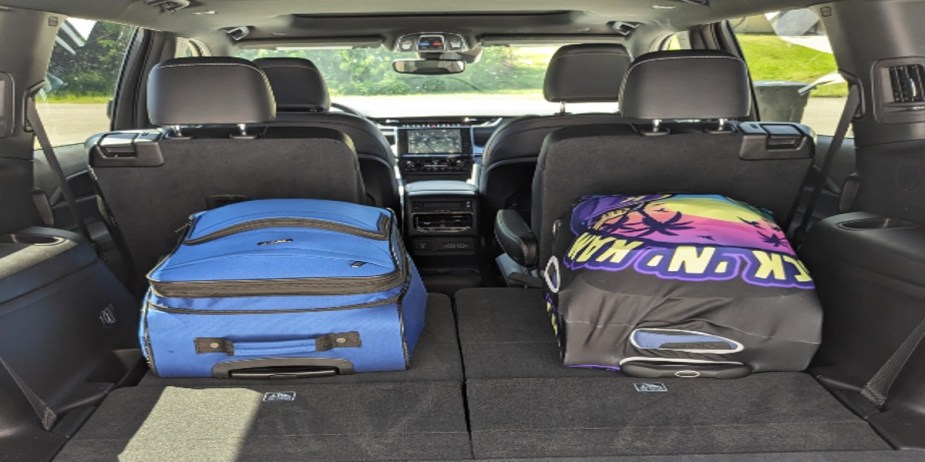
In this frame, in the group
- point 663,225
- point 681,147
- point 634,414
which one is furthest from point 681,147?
point 634,414

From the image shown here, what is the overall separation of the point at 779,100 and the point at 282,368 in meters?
2.70

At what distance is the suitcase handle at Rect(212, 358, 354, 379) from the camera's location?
1.54m

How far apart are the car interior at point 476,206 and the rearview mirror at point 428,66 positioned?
147 mm

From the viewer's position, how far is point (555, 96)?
10.4 ft

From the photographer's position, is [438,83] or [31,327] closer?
[31,327]

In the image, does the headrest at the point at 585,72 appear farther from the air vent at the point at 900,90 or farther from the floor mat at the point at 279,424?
the floor mat at the point at 279,424

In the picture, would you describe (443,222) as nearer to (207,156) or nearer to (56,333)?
(207,156)

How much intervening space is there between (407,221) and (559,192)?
4.26 ft

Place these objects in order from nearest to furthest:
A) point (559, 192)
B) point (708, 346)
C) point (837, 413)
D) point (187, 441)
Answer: point (187, 441)
point (837, 413)
point (708, 346)
point (559, 192)

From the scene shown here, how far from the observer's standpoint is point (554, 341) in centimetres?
180

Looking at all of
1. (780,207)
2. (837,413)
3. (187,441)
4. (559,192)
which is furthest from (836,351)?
(187,441)

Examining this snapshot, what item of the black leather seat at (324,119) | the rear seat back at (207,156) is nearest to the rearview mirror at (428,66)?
the black leather seat at (324,119)

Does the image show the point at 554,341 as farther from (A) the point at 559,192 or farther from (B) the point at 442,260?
(B) the point at 442,260

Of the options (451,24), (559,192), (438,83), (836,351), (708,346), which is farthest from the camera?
(438,83)
